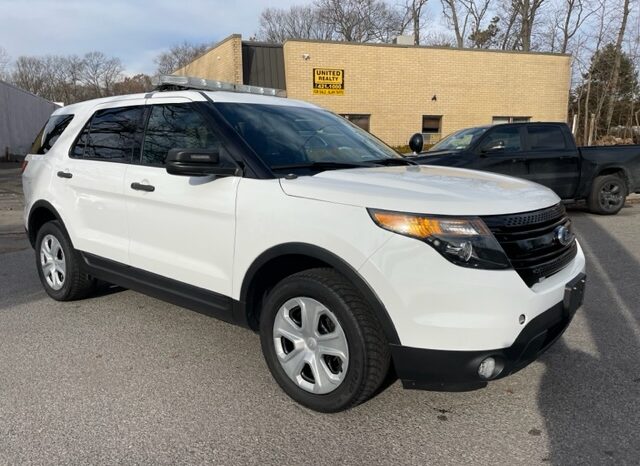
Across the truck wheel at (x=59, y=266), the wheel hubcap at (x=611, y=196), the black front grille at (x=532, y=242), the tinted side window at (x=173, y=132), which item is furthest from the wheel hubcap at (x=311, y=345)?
the wheel hubcap at (x=611, y=196)

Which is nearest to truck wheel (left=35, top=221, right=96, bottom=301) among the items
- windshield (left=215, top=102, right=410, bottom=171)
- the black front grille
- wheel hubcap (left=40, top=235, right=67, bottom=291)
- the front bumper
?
wheel hubcap (left=40, top=235, right=67, bottom=291)

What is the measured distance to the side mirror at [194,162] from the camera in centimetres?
306

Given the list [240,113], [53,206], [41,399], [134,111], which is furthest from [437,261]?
[53,206]

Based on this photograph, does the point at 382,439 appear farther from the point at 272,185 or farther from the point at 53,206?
the point at 53,206

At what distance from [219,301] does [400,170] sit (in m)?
1.45

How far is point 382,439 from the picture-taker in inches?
109

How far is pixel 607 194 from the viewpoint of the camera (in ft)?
32.2

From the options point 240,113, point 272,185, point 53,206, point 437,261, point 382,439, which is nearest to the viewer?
point 437,261

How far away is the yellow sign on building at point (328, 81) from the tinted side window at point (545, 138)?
12.1m

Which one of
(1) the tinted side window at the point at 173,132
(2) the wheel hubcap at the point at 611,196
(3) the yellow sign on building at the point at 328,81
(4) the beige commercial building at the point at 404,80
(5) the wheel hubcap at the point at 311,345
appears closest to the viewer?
(5) the wheel hubcap at the point at 311,345

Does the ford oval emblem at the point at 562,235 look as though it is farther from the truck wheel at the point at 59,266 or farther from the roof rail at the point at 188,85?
the truck wheel at the point at 59,266

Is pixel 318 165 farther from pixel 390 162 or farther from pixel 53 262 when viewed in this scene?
pixel 53 262

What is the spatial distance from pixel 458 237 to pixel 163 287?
2.18 m

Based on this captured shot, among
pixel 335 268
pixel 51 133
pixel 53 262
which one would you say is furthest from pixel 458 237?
pixel 51 133
